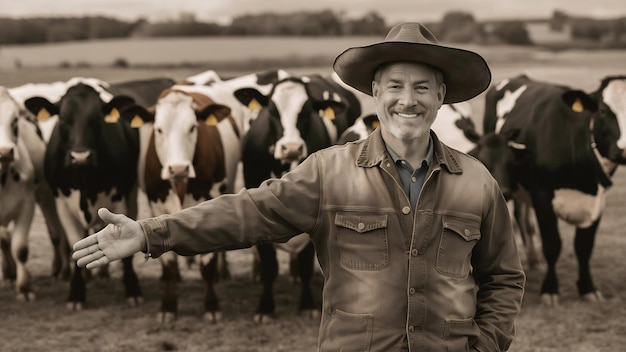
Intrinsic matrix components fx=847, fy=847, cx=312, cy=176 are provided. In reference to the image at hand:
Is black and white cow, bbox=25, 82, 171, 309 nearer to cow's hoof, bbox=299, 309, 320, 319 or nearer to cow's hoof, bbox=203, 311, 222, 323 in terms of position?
cow's hoof, bbox=203, 311, 222, 323

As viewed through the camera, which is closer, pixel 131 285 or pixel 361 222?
pixel 361 222

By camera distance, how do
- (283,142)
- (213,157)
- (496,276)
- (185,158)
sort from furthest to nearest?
(213,157)
(283,142)
(185,158)
(496,276)

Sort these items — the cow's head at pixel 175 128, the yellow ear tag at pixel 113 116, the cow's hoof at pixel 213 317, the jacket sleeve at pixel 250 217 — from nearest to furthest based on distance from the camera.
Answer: the jacket sleeve at pixel 250 217 → the cow's head at pixel 175 128 → the cow's hoof at pixel 213 317 → the yellow ear tag at pixel 113 116

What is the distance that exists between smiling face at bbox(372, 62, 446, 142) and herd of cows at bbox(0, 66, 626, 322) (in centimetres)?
370

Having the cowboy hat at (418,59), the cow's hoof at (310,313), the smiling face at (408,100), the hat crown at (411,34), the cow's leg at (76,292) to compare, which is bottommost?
the cow's hoof at (310,313)

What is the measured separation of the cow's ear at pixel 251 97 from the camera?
695 cm

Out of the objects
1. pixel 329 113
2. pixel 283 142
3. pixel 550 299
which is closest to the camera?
pixel 283 142

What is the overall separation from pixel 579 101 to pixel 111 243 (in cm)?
526

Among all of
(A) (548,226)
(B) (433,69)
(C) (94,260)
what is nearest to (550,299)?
(A) (548,226)

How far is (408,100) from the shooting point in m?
2.37

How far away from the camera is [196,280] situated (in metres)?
7.61

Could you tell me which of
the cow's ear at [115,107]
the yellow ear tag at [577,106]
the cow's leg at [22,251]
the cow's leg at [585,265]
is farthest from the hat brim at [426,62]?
the cow's leg at [22,251]

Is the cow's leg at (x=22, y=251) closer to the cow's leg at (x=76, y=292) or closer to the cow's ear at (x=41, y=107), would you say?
the cow's leg at (x=76, y=292)

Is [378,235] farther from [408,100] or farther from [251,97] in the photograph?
[251,97]
